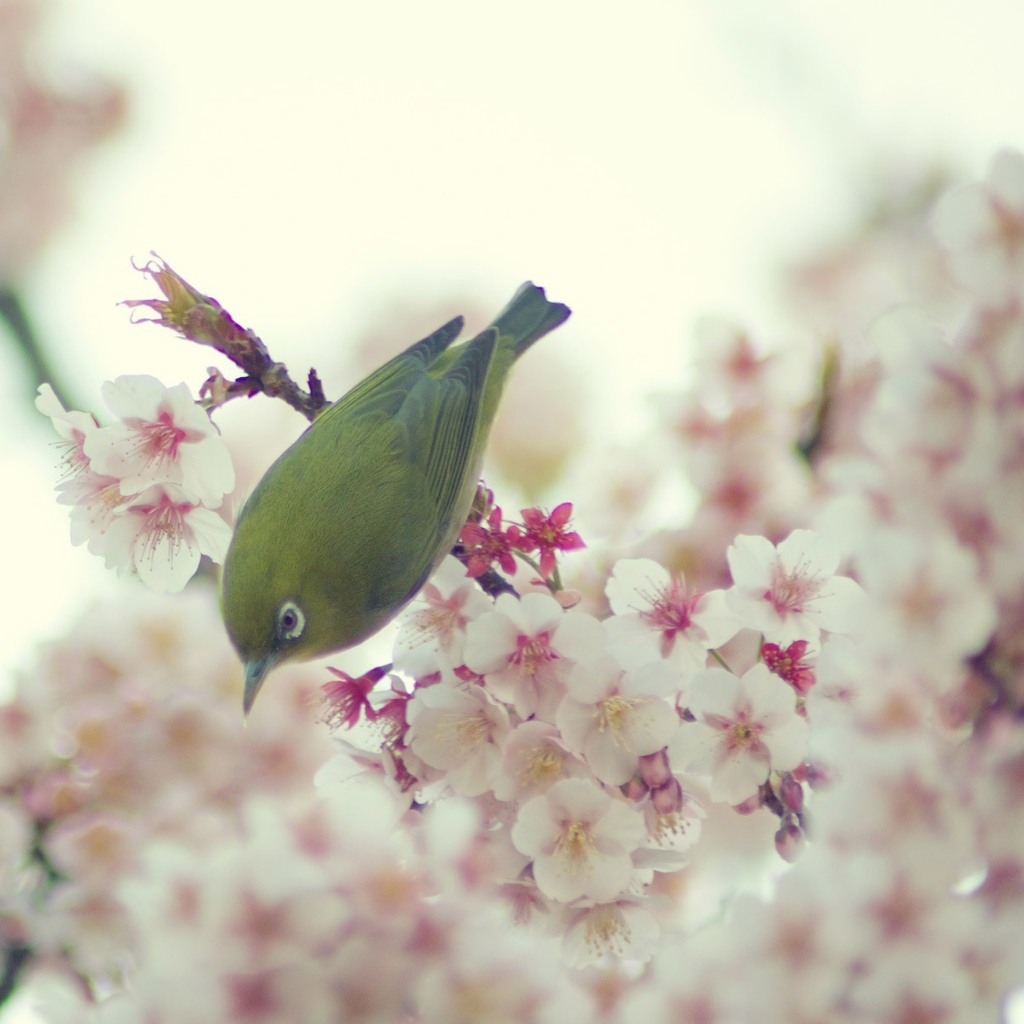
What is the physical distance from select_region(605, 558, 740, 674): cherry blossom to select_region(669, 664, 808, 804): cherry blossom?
0.52ft

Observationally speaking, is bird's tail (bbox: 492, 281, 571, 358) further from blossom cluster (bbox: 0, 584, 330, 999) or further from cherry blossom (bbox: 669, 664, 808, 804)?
cherry blossom (bbox: 669, 664, 808, 804)

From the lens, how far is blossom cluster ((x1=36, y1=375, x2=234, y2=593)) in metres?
2.01

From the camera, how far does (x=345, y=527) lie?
9.43 feet

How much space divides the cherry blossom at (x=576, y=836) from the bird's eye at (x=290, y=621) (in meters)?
1.08

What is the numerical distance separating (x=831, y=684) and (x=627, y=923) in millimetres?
552

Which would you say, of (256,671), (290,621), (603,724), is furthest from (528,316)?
(603,724)

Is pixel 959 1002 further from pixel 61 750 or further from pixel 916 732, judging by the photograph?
pixel 61 750

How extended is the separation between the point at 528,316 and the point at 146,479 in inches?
74.0

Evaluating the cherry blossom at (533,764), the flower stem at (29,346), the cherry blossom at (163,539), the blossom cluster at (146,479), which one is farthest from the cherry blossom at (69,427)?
the flower stem at (29,346)

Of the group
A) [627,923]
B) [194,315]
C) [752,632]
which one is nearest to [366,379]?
[194,315]

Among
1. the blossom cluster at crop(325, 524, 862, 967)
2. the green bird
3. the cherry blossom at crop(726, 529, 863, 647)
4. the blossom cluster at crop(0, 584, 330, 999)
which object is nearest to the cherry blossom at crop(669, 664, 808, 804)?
the blossom cluster at crop(325, 524, 862, 967)

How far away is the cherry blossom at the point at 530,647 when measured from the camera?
1920mm

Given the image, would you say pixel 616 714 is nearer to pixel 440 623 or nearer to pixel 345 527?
pixel 440 623

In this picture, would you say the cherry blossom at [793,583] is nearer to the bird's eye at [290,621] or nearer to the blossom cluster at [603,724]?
the blossom cluster at [603,724]
